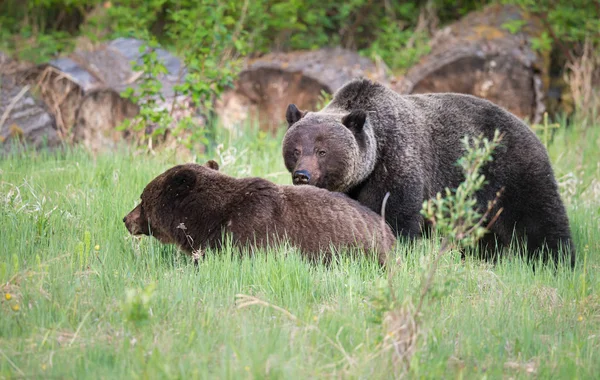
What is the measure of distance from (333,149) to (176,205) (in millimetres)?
1547

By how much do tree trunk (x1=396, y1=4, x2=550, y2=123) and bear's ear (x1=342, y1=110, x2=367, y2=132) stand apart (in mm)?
5805

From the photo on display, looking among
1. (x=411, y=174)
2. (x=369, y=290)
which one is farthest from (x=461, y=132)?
(x=369, y=290)

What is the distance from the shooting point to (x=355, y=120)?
273 inches

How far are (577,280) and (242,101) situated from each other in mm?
8446

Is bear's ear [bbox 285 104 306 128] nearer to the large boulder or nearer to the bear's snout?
the bear's snout

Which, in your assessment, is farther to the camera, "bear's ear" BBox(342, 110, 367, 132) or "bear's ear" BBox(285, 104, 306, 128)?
"bear's ear" BBox(285, 104, 306, 128)

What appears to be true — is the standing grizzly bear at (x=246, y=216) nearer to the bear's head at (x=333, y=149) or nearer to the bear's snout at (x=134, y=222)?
the bear's snout at (x=134, y=222)

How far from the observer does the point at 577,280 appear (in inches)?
234

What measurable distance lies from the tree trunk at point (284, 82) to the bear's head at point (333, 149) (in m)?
5.77

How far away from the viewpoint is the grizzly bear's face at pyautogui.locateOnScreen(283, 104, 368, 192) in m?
6.85

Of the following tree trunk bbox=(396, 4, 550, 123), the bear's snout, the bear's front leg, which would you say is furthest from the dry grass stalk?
the bear's snout

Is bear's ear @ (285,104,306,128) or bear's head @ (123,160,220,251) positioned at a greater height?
bear's ear @ (285,104,306,128)

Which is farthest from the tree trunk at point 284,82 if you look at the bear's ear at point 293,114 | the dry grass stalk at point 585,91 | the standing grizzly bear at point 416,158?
the bear's ear at point 293,114

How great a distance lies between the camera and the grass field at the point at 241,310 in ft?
13.3
